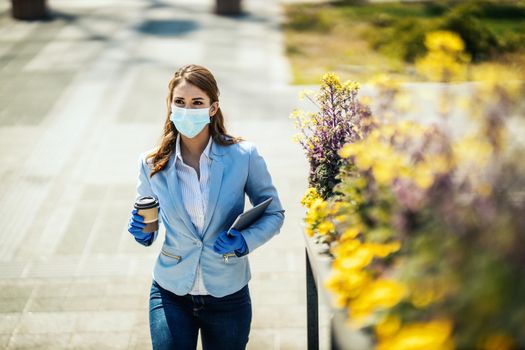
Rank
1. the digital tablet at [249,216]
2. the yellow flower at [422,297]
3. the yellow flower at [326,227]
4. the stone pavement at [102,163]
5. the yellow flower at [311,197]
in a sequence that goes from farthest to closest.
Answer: the stone pavement at [102,163] → the digital tablet at [249,216] → the yellow flower at [311,197] → the yellow flower at [326,227] → the yellow flower at [422,297]

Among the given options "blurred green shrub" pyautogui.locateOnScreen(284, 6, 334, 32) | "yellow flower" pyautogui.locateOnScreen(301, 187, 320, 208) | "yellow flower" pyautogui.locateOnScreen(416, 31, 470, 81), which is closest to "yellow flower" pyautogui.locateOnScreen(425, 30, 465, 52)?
"yellow flower" pyautogui.locateOnScreen(416, 31, 470, 81)

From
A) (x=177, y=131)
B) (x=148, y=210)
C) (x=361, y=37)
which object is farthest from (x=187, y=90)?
(x=361, y=37)

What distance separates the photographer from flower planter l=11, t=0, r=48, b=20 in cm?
1504

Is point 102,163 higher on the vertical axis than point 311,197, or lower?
lower

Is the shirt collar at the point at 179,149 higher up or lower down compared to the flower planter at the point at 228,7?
higher up

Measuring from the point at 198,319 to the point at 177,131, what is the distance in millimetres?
1044

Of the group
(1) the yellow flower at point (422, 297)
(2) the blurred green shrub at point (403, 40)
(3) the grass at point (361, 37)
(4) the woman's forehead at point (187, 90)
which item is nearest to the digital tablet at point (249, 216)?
(4) the woman's forehead at point (187, 90)

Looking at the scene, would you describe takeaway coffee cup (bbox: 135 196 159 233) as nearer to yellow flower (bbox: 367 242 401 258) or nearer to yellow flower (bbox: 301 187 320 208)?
yellow flower (bbox: 301 187 320 208)

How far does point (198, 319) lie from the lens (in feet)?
10.2

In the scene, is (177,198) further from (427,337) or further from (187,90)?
(427,337)

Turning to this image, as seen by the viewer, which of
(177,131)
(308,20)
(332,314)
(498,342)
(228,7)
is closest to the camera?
(498,342)

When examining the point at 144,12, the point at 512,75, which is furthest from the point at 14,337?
Result: the point at 144,12

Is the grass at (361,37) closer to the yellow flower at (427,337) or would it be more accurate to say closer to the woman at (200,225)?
the woman at (200,225)

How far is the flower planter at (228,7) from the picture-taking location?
15672 millimetres
